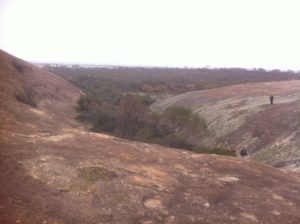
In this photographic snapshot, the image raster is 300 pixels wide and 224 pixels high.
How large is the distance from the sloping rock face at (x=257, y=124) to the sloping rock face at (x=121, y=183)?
21.2ft

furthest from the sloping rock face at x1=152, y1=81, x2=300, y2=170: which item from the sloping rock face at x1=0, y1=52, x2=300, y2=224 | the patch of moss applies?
the patch of moss

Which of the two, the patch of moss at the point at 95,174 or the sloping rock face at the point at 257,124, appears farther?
the sloping rock face at the point at 257,124

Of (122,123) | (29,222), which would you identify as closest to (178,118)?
(122,123)

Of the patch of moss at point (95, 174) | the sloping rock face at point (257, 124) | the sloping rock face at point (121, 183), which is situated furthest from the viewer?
the sloping rock face at point (257, 124)

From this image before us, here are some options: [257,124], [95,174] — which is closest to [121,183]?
[95,174]

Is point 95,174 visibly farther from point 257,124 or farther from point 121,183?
point 257,124

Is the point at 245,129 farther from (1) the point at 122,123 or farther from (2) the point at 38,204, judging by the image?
(2) the point at 38,204

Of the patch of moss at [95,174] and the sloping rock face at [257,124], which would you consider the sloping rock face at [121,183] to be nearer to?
the patch of moss at [95,174]

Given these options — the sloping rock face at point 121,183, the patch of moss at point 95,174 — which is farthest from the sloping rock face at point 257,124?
the patch of moss at point 95,174

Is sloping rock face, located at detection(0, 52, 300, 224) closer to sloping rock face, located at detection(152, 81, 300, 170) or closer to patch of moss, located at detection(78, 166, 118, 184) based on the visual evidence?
patch of moss, located at detection(78, 166, 118, 184)

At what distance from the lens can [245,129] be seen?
25.1 metres

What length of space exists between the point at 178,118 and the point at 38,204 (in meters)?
20.4

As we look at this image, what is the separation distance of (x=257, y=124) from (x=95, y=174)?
16965 mm

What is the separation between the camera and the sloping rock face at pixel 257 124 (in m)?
20.2
